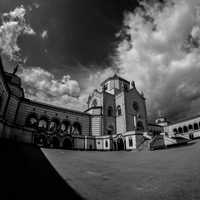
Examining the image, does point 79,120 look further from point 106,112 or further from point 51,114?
point 106,112

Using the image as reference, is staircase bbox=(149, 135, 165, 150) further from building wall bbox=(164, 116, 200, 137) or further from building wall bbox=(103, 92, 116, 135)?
building wall bbox=(164, 116, 200, 137)

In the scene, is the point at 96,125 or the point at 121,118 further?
the point at 121,118

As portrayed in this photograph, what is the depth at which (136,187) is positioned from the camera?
18.7ft

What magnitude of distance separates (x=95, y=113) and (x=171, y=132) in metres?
40.5

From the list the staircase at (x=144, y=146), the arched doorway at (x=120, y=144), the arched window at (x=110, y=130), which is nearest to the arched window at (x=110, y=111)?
the arched window at (x=110, y=130)

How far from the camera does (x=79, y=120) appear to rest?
3953 centimetres

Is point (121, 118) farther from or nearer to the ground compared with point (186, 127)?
nearer to the ground

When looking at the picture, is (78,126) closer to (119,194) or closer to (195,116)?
(119,194)

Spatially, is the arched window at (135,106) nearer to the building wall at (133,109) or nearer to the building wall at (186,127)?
the building wall at (133,109)

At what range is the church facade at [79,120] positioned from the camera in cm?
2848

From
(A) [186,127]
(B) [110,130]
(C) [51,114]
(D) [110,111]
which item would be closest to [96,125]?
(B) [110,130]

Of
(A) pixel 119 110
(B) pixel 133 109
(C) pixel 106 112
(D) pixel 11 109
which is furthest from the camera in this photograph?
(B) pixel 133 109

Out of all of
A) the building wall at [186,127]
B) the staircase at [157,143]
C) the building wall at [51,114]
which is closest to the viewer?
the staircase at [157,143]

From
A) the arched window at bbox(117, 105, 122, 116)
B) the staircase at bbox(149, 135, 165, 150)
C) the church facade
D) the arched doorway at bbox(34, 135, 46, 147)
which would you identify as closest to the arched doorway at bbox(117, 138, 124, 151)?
the church facade
